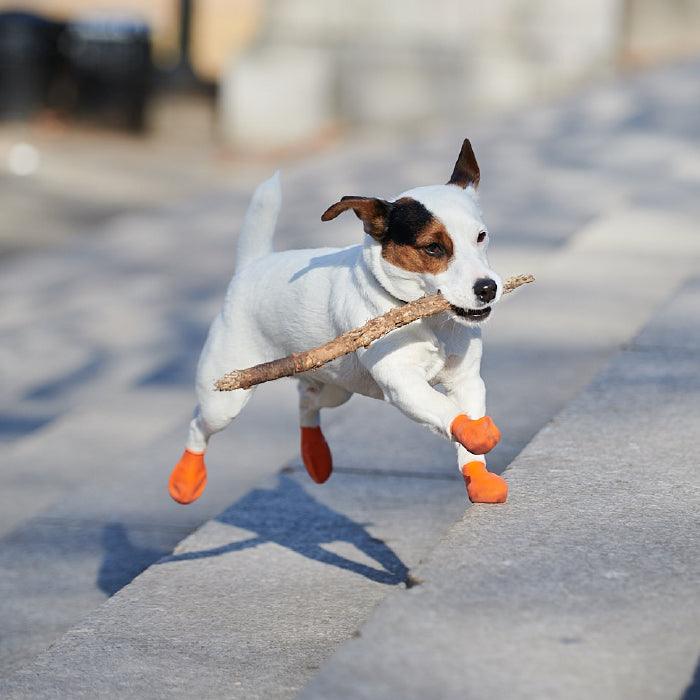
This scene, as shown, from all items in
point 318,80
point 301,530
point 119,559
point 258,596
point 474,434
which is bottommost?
point 318,80

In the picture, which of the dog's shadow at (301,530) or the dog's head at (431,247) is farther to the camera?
the dog's shadow at (301,530)

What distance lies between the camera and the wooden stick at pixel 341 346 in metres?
3.56

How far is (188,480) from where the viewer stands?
4477 millimetres

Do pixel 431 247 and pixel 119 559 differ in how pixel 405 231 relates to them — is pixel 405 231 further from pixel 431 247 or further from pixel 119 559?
pixel 119 559

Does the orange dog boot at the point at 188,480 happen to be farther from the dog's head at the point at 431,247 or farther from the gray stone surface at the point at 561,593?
the dog's head at the point at 431,247

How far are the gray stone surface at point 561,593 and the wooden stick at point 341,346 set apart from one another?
556mm

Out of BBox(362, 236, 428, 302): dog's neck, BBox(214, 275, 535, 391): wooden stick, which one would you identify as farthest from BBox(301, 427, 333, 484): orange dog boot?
BBox(362, 236, 428, 302): dog's neck

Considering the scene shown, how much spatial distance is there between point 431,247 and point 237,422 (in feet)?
10.6

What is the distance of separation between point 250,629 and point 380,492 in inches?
43.9

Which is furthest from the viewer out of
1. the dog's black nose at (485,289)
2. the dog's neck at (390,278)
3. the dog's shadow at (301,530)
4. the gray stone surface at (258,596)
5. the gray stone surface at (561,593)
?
the dog's shadow at (301,530)

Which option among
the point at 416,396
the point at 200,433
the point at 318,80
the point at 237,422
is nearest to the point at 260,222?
the point at 200,433

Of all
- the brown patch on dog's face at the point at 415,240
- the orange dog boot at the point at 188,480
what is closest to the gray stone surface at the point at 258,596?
the orange dog boot at the point at 188,480

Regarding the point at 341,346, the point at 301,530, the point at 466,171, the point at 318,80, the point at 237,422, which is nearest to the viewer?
the point at 341,346

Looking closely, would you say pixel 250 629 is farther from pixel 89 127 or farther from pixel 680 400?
pixel 89 127
